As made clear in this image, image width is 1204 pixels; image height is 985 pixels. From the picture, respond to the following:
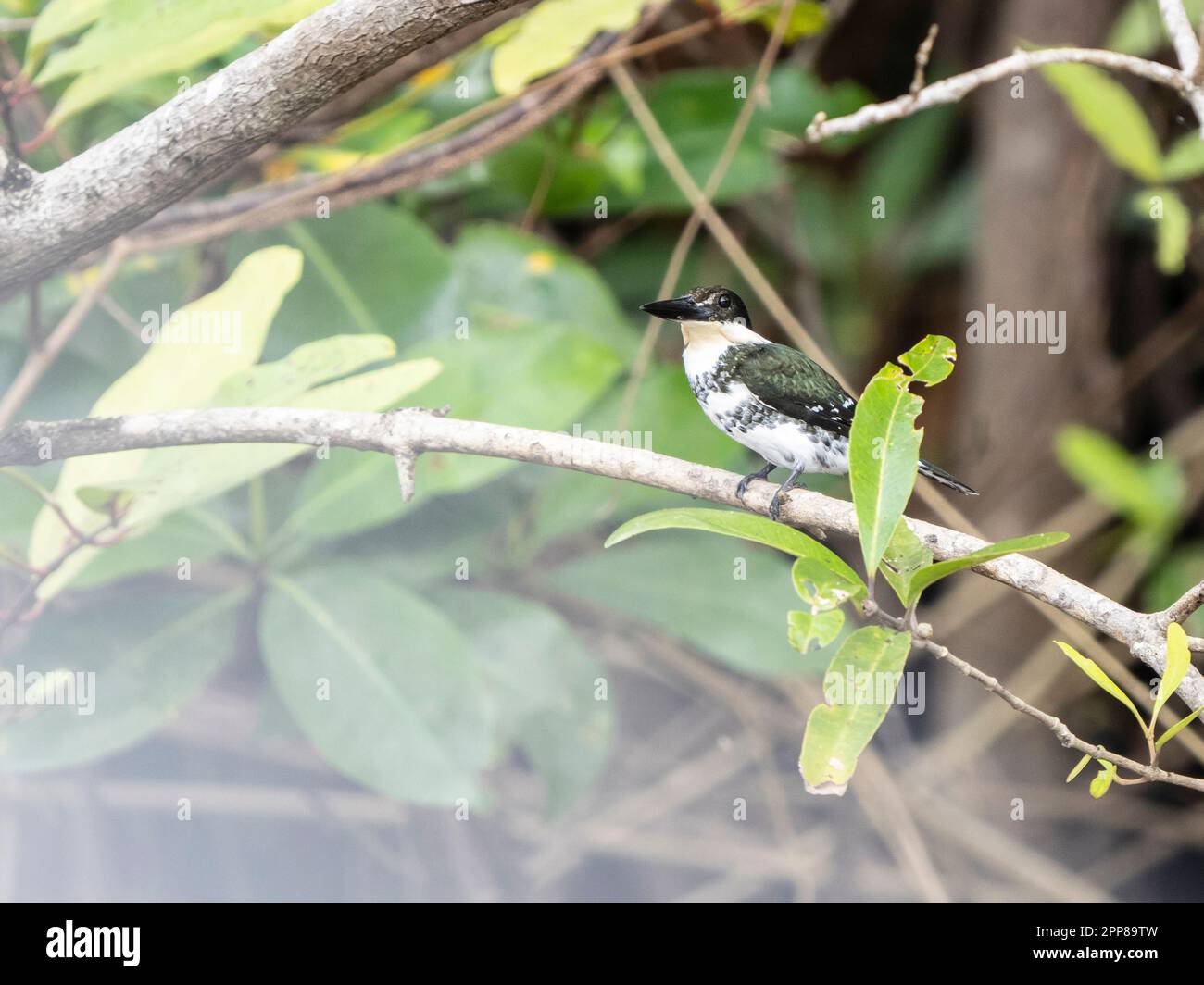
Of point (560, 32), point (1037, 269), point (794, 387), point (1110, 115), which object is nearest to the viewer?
point (794, 387)

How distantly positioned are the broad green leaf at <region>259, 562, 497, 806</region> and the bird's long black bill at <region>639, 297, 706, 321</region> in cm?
31

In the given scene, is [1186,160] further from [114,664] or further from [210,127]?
[114,664]

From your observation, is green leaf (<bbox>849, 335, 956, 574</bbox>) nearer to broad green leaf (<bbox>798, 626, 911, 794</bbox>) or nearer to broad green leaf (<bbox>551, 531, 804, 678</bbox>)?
broad green leaf (<bbox>798, 626, 911, 794</bbox>)

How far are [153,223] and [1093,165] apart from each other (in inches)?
39.6

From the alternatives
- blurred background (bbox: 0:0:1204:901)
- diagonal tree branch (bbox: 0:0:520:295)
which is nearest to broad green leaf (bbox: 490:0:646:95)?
blurred background (bbox: 0:0:1204:901)

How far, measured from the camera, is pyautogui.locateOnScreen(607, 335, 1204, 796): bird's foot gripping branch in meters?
0.48

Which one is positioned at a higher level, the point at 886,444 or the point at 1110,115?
the point at 1110,115

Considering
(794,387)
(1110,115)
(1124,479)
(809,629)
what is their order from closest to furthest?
1. (809,629)
2. (794,387)
3. (1110,115)
4. (1124,479)

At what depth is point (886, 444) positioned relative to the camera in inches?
20.3

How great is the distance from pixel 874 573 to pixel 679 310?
0.84 feet

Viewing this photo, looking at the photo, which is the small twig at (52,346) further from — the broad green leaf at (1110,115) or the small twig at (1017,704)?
the broad green leaf at (1110,115)

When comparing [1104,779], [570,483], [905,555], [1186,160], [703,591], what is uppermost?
[1186,160]

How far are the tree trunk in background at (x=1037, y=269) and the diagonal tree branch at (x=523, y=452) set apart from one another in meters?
0.67

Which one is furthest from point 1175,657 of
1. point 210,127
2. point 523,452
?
point 210,127
